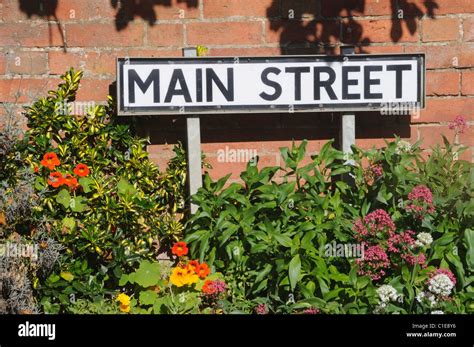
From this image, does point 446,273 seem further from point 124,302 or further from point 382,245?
point 124,302

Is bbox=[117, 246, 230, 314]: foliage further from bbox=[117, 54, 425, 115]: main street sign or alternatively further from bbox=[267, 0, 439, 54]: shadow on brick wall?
bbox=[267, 0, 439, 54]: shadow on brick wall

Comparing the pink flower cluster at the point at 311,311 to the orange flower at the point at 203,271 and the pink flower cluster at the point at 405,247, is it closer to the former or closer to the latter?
the pink flower cluster at the point at 405,247

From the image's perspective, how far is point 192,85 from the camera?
552 centimetres

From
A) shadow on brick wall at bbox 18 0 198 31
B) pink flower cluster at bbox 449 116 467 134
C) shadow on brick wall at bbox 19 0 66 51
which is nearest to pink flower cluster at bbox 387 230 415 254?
pink flower cluster at bbox 449 116 467 134

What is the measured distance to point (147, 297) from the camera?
5270mm

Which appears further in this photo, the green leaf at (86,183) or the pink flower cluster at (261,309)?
the green leaf at (86,183)


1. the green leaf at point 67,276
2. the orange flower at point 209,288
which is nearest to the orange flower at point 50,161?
the green leaf at point 67,276

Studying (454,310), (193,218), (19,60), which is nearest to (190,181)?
(193,218)

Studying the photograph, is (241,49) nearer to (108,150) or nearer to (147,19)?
(147,19)

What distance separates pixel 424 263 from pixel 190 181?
1616 millimetres

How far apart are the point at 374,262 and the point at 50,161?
2.17 m

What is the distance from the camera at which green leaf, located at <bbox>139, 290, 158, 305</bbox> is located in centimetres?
525

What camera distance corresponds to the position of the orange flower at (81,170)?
18.0ft

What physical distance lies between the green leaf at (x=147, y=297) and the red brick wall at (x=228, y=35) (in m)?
1.05
